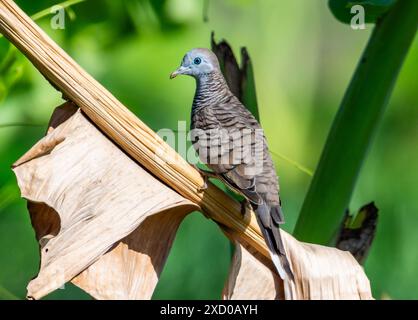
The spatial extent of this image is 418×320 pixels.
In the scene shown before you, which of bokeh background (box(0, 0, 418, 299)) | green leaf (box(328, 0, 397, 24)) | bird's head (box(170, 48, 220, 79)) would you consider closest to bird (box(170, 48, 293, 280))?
bird's head (box(170, 48, 220, 79))

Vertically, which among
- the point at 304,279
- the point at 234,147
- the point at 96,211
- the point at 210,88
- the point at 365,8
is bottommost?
the point at 304,279

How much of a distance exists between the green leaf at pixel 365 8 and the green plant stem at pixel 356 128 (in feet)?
0.26

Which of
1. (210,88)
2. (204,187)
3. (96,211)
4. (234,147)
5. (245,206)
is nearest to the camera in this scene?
(96,211)

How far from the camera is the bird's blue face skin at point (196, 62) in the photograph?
7.93ft

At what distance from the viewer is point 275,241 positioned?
6.21 ft

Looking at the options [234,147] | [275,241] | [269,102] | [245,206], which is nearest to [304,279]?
[275,241]

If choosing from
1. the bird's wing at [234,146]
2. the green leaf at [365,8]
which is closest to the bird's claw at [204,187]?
the bird's wing at [234,146]

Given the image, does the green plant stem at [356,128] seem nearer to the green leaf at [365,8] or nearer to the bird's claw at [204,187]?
the green leaf at [365,8]

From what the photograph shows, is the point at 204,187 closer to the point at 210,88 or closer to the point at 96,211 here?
the point at 96,211

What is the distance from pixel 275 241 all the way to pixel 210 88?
0.74 m

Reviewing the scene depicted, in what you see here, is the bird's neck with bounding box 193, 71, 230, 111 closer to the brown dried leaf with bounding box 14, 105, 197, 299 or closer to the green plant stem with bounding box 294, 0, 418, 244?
the green plant stem with bounding box 294, 0, 418, 244
